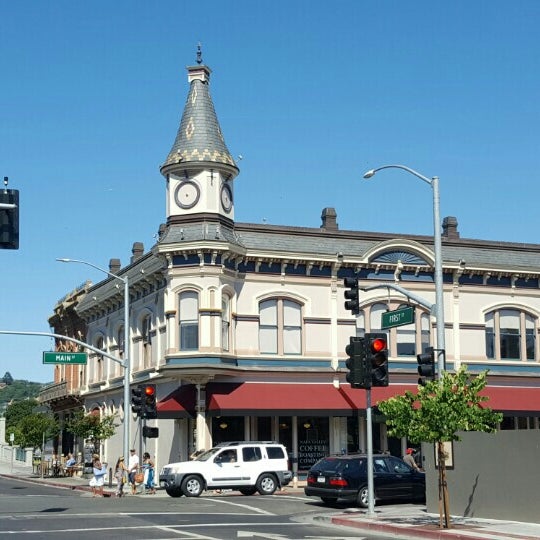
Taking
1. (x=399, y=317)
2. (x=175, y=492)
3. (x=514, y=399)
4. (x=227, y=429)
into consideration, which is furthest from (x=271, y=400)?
(x=399, y=317)

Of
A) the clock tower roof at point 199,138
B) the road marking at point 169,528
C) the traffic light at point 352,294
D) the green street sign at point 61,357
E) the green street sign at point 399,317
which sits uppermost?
the clock tower roof at point 199,138

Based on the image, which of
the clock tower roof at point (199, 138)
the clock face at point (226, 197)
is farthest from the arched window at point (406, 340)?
the clock tower roof at point (199, 138)

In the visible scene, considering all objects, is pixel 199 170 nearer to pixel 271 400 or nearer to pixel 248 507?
pixel 271 400

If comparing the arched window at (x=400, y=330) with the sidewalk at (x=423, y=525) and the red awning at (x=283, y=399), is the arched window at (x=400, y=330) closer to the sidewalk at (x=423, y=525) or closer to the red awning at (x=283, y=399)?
the red awning at (x=283, y=399)

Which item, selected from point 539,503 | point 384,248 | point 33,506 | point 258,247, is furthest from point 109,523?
point 384,248

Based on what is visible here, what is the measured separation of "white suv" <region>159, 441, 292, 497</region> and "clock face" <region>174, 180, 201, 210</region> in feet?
36.9

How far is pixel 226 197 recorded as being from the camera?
132 feet

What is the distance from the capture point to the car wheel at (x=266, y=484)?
3256 cm

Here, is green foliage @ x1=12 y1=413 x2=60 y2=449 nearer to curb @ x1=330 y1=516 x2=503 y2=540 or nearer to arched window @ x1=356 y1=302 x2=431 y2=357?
arched window @ x1=356 y1=302 x2=431 y2=357

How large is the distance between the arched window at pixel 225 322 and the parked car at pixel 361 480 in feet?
38.4

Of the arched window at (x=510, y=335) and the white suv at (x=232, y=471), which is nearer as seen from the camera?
the white suv at (x=232, y=471)

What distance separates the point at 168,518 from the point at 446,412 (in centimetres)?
765

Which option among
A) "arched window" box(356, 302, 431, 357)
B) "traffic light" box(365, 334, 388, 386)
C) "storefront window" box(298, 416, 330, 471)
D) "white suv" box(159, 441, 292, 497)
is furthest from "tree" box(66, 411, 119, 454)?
"traffic light" box(365, 334, 388, 386)

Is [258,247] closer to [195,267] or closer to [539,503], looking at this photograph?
[195,267]
